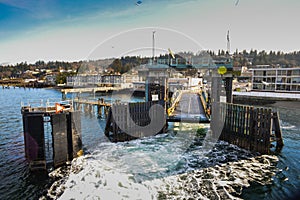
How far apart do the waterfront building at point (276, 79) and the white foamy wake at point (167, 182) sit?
49.0m

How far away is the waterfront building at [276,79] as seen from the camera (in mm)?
51375

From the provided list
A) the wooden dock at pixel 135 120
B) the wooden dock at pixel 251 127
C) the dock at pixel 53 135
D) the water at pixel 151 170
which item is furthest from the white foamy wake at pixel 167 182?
the wooden dock at pixel 135 120

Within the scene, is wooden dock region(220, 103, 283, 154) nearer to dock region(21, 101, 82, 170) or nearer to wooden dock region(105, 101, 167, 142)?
wooden dock region(105, 101, 167, 142)

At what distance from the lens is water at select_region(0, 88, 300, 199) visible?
10.1 meters

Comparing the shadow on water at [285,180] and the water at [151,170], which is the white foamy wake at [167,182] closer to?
the water at [151,170]

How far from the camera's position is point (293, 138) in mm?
18812

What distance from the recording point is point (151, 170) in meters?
12.3

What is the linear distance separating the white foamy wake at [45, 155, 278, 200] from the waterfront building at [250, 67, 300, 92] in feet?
161

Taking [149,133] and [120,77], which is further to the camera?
[120,77]

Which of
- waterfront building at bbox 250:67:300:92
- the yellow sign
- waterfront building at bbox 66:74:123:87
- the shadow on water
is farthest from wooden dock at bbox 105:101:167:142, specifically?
waterfront building at bbox 66:74:123:87

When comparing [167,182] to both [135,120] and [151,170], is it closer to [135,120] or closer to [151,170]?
[151,170]

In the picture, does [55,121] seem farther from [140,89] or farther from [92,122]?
[140,89]

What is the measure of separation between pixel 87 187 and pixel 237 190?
7.86 metres

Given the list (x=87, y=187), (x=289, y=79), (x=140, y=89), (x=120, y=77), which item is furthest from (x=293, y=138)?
(x=120, y=77)
